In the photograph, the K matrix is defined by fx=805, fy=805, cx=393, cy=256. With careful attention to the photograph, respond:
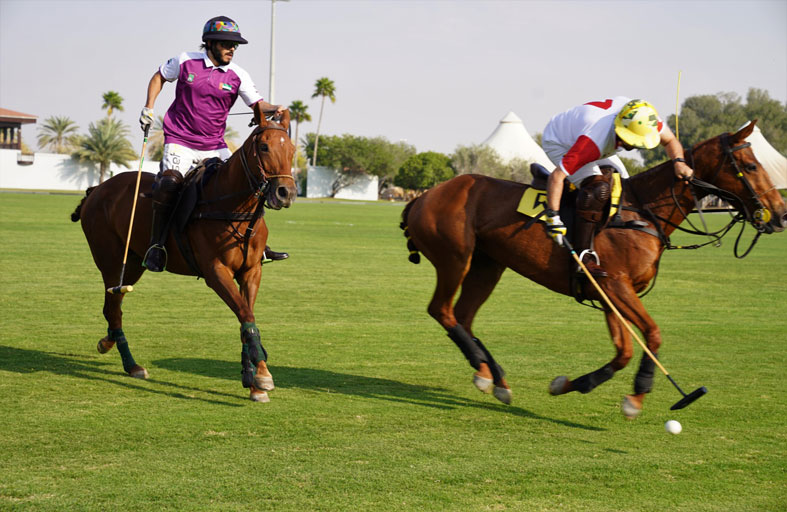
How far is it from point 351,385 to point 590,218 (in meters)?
2.82

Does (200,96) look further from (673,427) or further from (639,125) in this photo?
(673,427)

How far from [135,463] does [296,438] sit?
122cm

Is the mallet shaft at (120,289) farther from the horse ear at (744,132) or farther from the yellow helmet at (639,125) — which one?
the horse ear at (744,132)

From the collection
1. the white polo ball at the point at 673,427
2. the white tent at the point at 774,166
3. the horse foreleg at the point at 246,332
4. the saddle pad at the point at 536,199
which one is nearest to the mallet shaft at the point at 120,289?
the horse foreleg at the point at 246,332

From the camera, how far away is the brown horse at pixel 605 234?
6883 mm

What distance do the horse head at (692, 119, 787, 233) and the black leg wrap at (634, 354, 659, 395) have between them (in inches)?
59.4

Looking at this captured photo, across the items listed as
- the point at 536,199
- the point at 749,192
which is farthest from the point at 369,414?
the point at 749,192

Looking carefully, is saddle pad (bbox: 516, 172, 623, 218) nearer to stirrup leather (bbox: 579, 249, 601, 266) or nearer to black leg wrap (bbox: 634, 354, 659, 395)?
stirrup leather (bbox: 579, 249, 601, 266)

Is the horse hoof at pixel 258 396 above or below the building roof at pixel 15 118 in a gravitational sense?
below

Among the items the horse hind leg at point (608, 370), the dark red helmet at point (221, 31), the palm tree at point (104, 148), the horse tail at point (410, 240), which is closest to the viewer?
the horse hind leg at point (608, 370)

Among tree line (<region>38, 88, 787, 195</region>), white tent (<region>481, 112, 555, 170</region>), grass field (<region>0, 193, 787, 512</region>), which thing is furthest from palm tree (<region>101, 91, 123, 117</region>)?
grass field (<region>0, 193, 787, 512</region>)

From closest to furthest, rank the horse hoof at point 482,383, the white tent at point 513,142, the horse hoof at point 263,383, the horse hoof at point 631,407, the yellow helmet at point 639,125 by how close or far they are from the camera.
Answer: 1. the horse hoof at point 631,407
2. the yellow helmet at point 639,125
3. the horse hoof at point 263,383
4. the horse hoof at point 482,383
5. the white tent at point 513,142

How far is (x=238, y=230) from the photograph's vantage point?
7.44 metres

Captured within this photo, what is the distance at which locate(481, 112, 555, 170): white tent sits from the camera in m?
118
